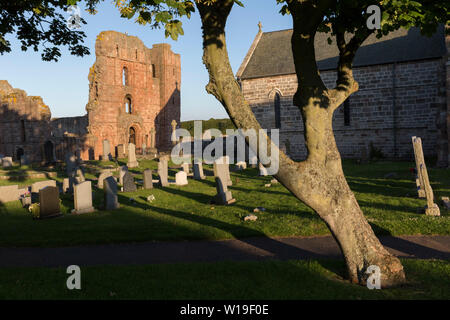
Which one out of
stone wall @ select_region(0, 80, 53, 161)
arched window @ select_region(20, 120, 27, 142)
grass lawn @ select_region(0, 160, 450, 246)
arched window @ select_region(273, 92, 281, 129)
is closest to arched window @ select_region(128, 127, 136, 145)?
stone wall @ select_region(0, 80, 53, 161)

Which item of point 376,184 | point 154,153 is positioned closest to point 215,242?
point 376,184

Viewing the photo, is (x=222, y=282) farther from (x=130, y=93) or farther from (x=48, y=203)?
(x=130, y=93)

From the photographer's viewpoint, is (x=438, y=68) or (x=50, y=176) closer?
(x=50, y=176)

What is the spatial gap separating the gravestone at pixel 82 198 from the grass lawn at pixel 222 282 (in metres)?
5.04

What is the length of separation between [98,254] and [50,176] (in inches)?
629

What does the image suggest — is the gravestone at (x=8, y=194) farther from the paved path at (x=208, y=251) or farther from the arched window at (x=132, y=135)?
the arched window at (x=132, y=135)

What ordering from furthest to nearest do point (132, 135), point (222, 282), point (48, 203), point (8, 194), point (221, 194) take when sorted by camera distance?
point (132, 135) < point (8, 194) < point (221, 194) < point (48, 203) < point (222, 282)

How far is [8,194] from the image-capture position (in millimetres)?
13336

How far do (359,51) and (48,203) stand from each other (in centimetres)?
2393

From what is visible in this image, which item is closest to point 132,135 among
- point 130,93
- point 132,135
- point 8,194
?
point 132,135

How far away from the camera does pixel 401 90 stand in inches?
969

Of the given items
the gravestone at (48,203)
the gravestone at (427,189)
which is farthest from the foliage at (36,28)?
the gravestone at (427,189)
